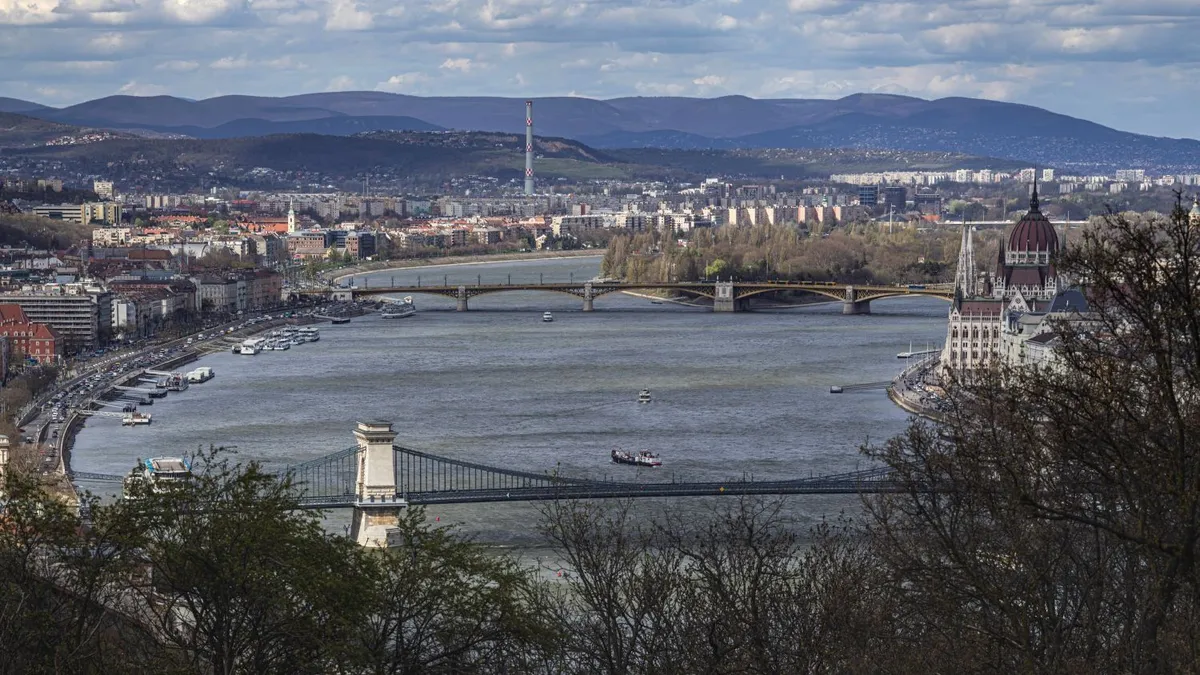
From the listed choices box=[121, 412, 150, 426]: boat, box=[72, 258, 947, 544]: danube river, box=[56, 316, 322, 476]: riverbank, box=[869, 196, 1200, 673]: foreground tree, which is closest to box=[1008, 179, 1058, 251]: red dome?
box=[72, 258, 947, 544]: danube river

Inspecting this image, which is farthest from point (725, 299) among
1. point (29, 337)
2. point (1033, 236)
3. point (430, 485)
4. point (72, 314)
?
point (430, 485)

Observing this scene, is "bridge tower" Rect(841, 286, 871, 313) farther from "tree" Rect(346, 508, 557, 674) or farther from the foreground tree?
"tree" Rect(346, 508, 557, 674)

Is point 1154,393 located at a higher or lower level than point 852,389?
higher

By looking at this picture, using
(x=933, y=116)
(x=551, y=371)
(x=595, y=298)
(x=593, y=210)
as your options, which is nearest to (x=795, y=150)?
(x=933, y=116)

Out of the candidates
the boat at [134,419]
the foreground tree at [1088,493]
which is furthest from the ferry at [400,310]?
the foreground tree at [1088,493]

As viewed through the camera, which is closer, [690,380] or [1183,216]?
[1183,216]

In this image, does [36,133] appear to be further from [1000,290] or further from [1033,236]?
[1000,290]

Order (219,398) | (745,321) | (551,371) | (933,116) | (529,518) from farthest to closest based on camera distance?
(933,116) → (745,321) → (551,371) → (219,398) → (529,518)

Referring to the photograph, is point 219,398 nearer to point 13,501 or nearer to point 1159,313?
point 13,501
